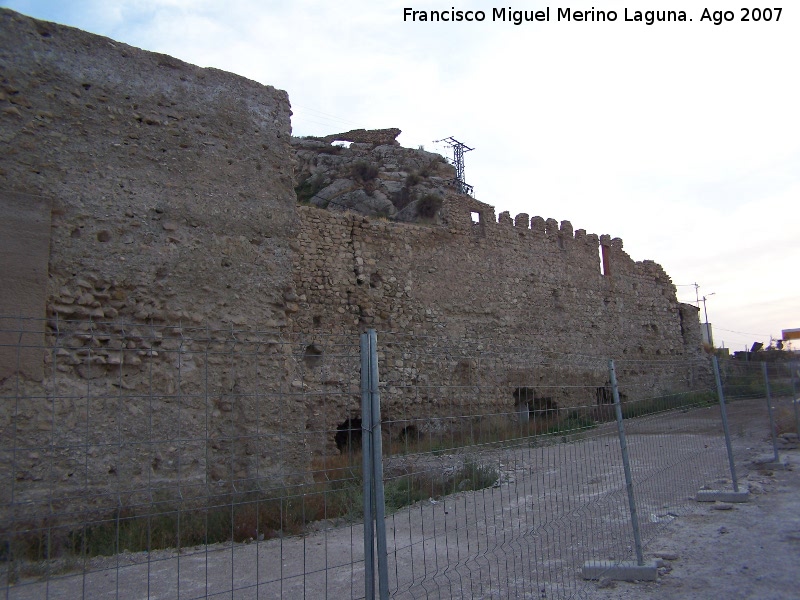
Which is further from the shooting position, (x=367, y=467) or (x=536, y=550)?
(x=536, y=550)

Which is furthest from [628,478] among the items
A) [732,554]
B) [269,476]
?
[269,476]

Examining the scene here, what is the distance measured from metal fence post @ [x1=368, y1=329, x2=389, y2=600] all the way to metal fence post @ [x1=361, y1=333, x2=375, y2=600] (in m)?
0.02

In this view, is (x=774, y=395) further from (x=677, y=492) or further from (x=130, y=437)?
(x=130, y=437)

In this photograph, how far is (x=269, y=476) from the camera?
3.76 m

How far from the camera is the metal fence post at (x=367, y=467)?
2971 millimetres

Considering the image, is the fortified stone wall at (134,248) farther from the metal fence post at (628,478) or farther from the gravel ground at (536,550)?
the metal fence post at (628,478)

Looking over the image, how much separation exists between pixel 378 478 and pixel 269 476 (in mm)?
1045

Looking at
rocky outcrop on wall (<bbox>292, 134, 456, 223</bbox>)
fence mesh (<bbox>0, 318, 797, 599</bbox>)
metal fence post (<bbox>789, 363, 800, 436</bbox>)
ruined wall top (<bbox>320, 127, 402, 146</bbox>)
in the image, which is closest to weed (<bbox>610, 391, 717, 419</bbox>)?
fence mesh (<bbox>0, 318, 797, 599</bbox>)

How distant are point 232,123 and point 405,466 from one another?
4999 millimetres

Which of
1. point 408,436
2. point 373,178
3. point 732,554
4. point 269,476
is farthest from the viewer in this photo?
point 373,178

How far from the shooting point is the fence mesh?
425cm

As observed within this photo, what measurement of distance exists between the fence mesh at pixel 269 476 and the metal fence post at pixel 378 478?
1.52ft

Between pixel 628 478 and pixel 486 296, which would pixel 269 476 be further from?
pixel 486 296

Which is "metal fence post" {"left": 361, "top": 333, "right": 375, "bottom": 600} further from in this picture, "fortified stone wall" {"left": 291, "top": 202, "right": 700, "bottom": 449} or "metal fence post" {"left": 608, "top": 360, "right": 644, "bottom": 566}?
"fortified stone wall" {"left": 291, "top": 202, "right": 700, "bottom": 449}
